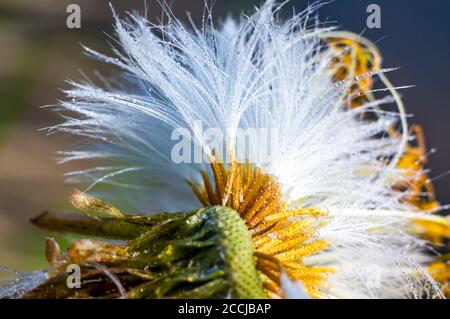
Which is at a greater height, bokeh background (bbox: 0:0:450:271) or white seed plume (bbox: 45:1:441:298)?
bokeh background (bbox: 0:0:450:271)

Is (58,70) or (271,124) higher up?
(58,70)

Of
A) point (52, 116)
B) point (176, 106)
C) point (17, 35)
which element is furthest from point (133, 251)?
point (17, 35)

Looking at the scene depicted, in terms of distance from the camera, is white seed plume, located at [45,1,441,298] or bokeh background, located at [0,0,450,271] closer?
white seed plume, located at [45,1,441,298]

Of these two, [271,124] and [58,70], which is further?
[58,70]

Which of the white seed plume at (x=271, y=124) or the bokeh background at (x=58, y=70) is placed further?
the bokeh background at (x=58, y=70)
